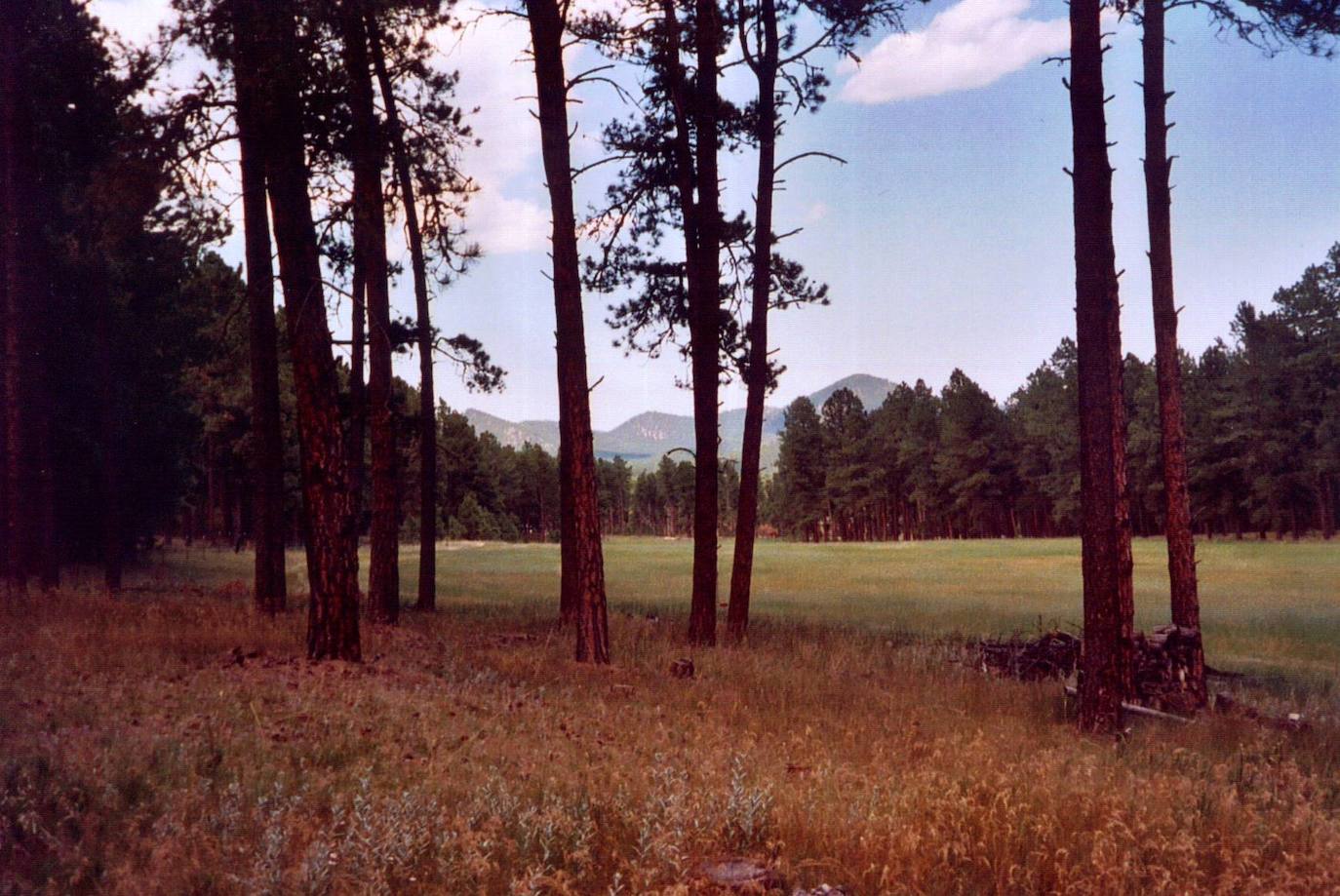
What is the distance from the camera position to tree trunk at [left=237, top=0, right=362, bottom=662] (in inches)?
434

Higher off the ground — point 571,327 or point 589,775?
point 571,327

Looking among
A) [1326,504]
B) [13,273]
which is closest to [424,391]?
[13,273]

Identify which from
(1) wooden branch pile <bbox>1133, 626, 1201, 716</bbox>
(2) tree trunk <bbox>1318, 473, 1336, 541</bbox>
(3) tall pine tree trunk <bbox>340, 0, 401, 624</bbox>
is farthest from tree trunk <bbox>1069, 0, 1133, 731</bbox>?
(2) tree trunk <bbox>1318, 473, 1336, 541</bbox>

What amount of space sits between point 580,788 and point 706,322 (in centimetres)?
1074

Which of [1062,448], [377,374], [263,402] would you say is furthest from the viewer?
[1062,448]

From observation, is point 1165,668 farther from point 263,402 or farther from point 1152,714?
point 263,402

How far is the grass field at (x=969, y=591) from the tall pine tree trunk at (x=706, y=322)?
5.55 metres

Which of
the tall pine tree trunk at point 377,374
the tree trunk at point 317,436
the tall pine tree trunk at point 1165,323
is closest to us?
the tree trunk at point 317,436

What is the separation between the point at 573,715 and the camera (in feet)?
29.7

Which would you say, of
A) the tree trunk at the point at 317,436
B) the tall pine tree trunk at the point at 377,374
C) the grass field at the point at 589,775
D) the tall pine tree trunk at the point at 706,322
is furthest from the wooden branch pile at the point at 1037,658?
the tall pine tree trunk at the point at 377,374

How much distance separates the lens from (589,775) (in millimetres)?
6660

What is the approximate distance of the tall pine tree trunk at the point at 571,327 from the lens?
12.7 metres

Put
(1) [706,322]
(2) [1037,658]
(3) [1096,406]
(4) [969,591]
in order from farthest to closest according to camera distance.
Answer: (4) [969,591] → (1) [706,322] → (2) [1037,658] → (3) [1096,406]

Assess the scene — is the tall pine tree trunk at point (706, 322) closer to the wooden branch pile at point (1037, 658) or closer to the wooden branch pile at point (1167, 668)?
the wooden branch pile at point (1037, 658)
